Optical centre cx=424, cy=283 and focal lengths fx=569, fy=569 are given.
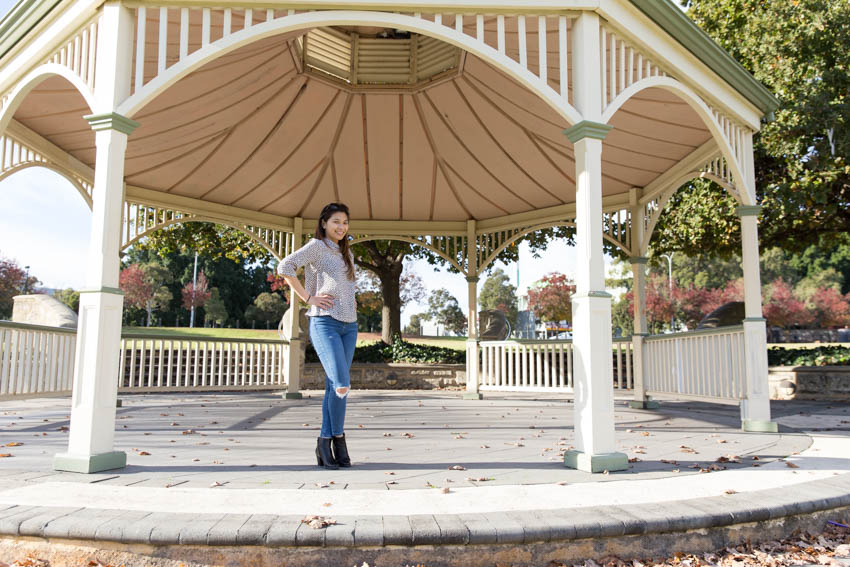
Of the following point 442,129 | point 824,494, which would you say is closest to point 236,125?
point 442,129

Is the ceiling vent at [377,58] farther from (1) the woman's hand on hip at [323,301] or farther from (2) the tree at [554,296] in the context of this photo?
(2) the tree at [554,296]

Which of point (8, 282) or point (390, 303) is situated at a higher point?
point (8, 282)

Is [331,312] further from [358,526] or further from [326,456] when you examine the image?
[358,526]

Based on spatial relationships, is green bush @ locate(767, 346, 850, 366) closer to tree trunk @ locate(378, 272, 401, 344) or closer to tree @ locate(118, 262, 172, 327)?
tree trunk @ locate(378, 272, 401, 344)

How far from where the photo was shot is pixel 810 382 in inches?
409

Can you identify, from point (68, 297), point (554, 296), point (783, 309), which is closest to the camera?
point (783, 309)

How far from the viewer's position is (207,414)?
6812mm

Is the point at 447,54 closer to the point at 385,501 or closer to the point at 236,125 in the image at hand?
the point at 236,125

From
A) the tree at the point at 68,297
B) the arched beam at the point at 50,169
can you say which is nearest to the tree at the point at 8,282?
the tree at the point at 68,297

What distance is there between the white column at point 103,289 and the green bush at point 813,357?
11203 millimetres

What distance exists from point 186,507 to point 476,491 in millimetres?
1328

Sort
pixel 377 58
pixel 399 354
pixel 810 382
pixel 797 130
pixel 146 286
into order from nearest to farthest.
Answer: pixel 377 58 < pixel 797 130 < pixel 810 382 < pixel 399 354 < pixel 146 286

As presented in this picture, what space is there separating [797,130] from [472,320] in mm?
6123

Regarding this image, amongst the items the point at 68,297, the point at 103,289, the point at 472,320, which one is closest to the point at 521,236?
the point at 472,320
